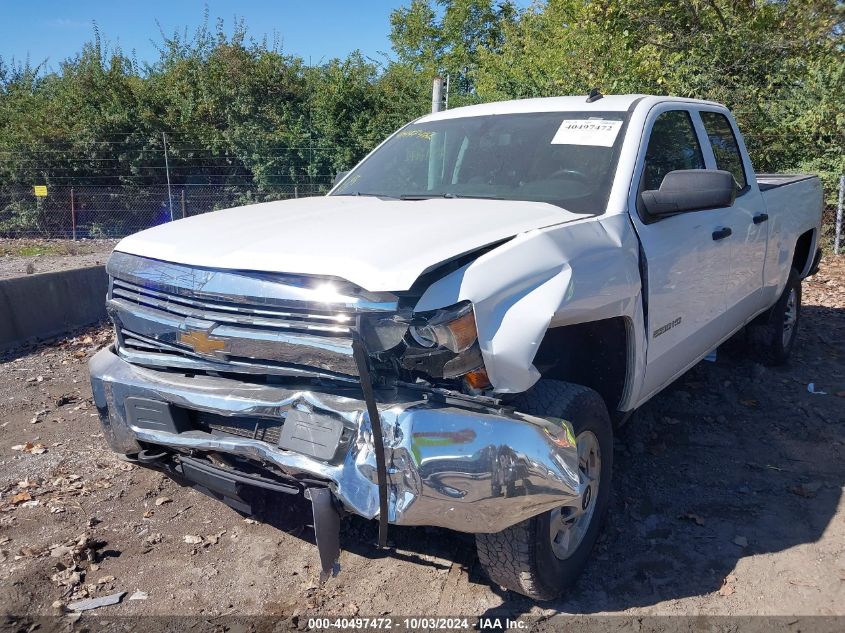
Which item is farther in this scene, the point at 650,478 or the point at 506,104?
the point at 506,104

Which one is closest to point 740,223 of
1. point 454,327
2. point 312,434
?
point 454,327

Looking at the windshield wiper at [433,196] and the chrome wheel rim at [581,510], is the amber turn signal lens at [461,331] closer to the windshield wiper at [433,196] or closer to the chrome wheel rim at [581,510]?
the chrome wheel rim at [581,510]

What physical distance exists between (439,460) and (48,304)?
586cm

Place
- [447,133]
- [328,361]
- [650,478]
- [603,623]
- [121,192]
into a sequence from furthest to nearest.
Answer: [121,192] < [447,133] < [650,478] < [603,623] < [328,361]

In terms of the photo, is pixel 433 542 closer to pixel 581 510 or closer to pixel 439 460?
pixel 581 510

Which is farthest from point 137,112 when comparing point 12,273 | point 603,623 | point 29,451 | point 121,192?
point 603,623

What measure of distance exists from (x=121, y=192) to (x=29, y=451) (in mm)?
12281

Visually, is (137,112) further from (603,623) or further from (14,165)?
(603,623)

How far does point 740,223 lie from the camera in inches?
171

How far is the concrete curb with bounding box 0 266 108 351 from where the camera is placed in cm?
644

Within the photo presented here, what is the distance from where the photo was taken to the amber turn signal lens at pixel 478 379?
2416 millimetres

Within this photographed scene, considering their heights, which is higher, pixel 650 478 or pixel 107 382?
pixel 107 382

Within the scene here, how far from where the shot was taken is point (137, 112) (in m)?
16.3

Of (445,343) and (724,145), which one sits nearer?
(445,343)
